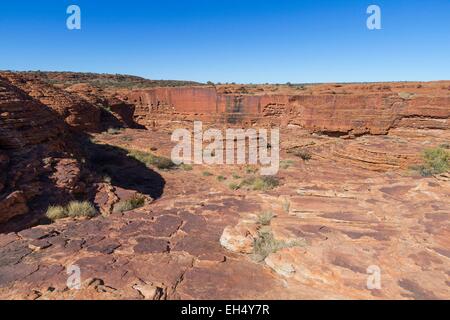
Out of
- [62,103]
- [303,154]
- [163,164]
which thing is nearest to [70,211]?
[163,164]

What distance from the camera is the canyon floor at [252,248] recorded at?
9.26ft

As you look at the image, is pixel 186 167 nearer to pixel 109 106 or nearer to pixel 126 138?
pixel 126 138

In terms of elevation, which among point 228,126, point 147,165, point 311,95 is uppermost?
point 311,95

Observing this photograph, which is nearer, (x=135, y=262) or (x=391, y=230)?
(x=135, y=262)

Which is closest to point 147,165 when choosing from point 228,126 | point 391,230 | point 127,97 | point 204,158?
point 204,158

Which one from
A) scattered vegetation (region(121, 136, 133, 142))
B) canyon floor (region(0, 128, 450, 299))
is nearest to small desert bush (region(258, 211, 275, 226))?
canyon floor (region(0, 128, 450, 299))

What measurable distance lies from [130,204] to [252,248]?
17.2ft

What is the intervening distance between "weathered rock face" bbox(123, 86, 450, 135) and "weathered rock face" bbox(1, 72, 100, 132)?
6595mm

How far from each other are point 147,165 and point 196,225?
35.9 feet

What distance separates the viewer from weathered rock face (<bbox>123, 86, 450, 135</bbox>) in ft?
56.5

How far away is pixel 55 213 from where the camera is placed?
20.9 ft
